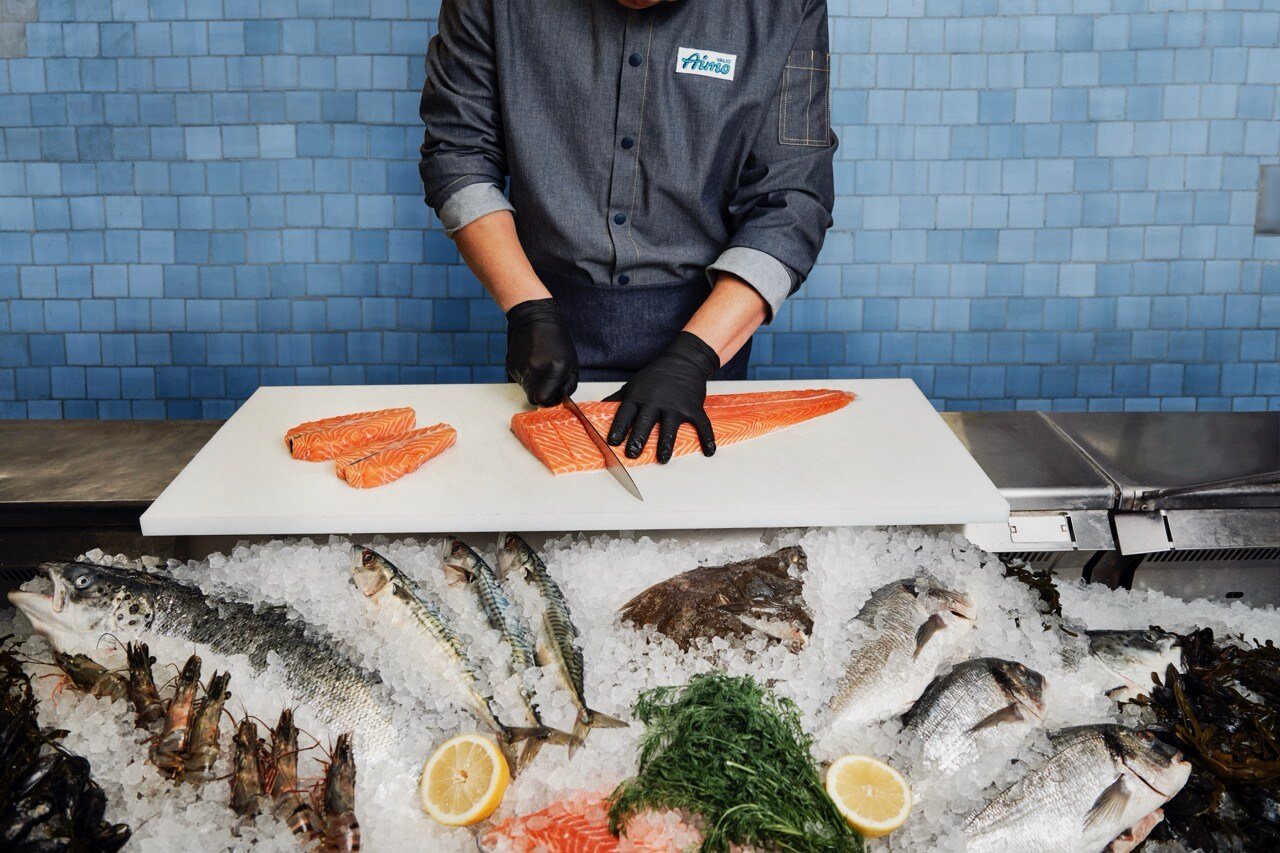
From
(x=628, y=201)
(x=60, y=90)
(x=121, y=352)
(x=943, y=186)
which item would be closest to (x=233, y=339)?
(x=121, y=352)

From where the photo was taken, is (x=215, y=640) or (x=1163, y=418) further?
(x=1163, y=418)

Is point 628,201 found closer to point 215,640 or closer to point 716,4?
point 716,4

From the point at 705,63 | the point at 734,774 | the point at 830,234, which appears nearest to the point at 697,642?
the point at 734,774

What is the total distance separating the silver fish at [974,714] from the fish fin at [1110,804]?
12 centimetres

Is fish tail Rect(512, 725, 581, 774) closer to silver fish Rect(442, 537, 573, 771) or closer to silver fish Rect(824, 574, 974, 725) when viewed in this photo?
silver fish Rect(442, 537, 573, 771)

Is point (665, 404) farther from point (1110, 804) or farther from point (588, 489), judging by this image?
point (1110, 804)

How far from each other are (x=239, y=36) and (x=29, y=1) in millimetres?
850

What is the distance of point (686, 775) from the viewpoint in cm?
121

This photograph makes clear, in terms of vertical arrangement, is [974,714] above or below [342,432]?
below

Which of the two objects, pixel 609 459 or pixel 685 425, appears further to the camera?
pixel 685 425

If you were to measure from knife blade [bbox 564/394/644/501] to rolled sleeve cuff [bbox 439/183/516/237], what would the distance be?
804mm

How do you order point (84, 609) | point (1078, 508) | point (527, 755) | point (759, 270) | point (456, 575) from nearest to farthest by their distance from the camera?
point (527, 755) < point (84, 609) < point (456, 575) < point (1078, 508) < point (759, 270)

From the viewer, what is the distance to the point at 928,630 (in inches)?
58.5

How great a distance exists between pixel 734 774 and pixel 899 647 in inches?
16.1
